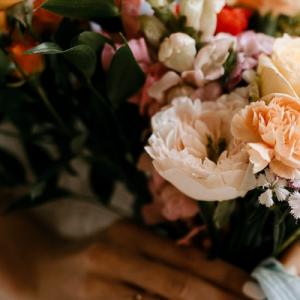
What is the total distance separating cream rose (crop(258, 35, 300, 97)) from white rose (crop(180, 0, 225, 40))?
0.06 meters

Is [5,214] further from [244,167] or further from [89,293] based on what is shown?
[244,167]

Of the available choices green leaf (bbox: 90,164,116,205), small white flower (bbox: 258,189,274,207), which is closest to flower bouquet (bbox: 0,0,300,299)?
small white flower (bbox: 258,189,274,207)

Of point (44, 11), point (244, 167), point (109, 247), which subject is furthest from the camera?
point (109, 247)

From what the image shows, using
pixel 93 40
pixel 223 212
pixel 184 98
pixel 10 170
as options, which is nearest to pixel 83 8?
pixel 93 40

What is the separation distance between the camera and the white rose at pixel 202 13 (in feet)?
1.81

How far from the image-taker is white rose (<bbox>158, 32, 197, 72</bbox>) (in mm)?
550

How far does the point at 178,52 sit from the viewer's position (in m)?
0.55

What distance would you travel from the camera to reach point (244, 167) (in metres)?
0.49

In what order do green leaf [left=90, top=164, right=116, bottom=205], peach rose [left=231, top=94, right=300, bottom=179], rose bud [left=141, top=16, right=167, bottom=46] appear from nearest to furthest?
peach rose [left=231, top=94, right=300, bottom=179]
rose bud [left=141, top=16, right=167, bottom=46]
green leaf [left=90, top=164, right=116, bottom=205]

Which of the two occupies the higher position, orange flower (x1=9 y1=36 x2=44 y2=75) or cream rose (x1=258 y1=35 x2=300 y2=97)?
cream rose (x1=258 y1=35 x2=300 y2=97)

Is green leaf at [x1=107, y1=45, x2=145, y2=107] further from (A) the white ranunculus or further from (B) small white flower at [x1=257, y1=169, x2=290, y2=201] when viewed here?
(B) small white flower at [x1=257, y1=169, x2=290, y2=201]

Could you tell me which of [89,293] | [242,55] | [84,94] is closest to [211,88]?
[242,55]

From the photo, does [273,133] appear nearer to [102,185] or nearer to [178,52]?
[178,52]

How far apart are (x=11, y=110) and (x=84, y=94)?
10 cm
